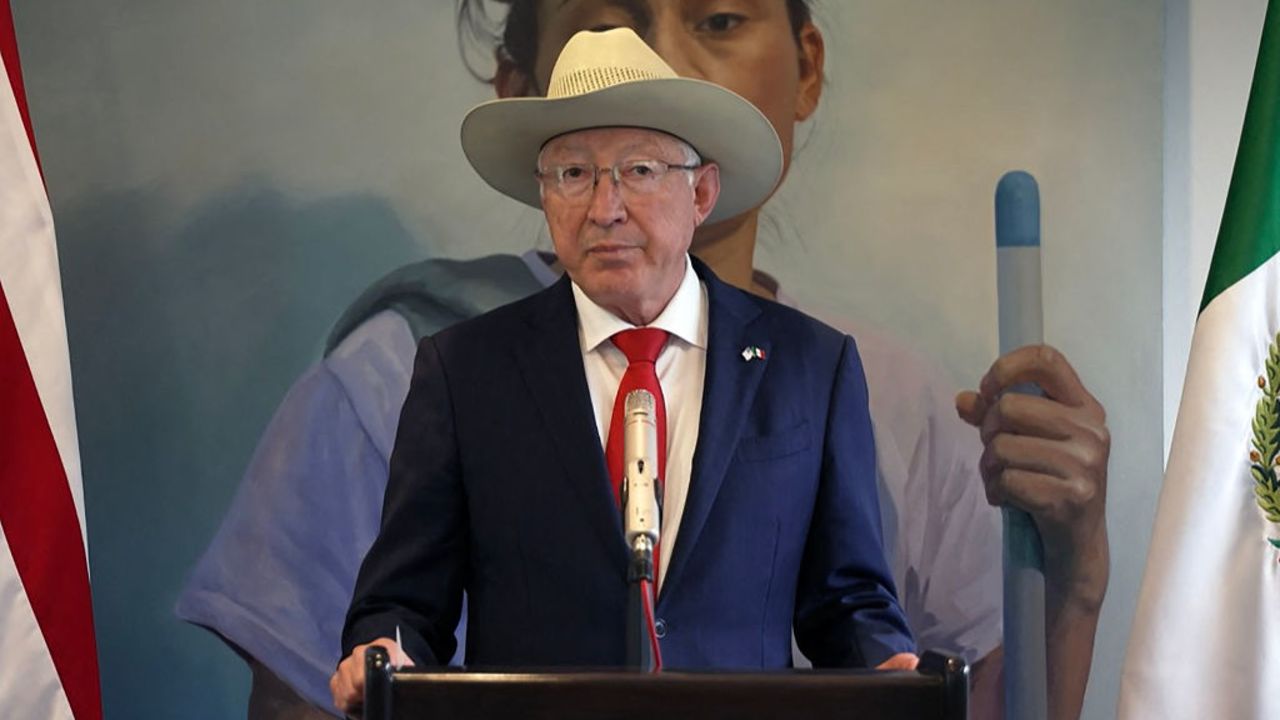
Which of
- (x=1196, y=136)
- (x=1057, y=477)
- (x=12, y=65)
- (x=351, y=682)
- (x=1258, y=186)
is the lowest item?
(x=351, y=682)

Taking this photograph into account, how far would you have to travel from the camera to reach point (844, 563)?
2076 mm

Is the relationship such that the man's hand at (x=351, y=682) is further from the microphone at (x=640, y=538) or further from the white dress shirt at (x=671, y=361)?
the white dress shirt at (x=671, y=361)

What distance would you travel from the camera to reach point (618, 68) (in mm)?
2217

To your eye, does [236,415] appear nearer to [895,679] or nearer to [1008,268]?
[1008,268]

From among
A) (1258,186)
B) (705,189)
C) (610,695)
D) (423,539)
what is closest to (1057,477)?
(1258,186)

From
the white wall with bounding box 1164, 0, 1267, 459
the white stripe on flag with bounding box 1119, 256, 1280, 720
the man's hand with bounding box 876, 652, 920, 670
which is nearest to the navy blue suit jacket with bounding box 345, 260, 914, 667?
the man's hand with bounding box 876, 652, 920, 670

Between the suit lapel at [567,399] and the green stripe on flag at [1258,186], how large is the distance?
1301mm

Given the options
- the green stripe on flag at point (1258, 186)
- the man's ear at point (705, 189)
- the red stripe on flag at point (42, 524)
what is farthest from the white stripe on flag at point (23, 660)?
the green stripe on flag at point (1258, 186)

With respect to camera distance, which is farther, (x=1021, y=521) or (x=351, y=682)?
(x=1021, y=521)

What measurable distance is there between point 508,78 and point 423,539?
1543 millimetres

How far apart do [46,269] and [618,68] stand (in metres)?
1.18

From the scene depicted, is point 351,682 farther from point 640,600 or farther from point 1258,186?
point 1258,186

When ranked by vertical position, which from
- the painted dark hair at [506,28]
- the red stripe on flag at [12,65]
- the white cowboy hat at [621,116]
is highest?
the painted dark hair at [506,28]

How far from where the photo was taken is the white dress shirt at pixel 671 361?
7.05ft
